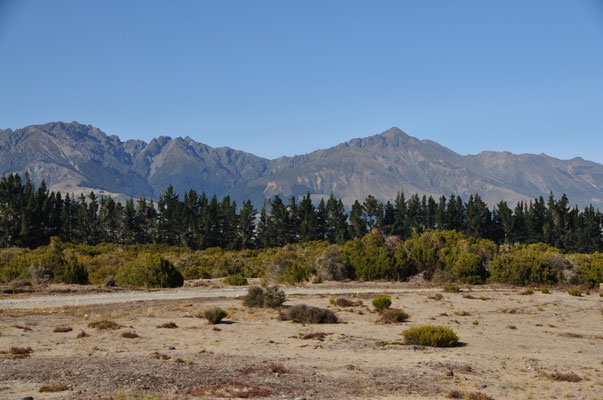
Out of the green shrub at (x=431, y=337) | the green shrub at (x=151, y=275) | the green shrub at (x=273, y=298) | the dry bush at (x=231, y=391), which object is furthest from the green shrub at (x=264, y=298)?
the dry bush at (x=231, y=391)

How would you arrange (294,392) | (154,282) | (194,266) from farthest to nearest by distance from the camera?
(194,266) → (154,282) → (294,392)

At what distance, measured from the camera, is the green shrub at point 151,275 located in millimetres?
37656

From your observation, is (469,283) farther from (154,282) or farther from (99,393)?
(99,393)

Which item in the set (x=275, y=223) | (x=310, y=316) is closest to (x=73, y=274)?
(x=310, y=316)

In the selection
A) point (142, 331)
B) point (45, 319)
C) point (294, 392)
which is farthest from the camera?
point (45, 319)

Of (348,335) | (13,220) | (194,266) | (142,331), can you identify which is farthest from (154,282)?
(13,220)

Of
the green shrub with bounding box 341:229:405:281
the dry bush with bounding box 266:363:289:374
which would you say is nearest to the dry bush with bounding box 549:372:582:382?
the dry bush with bounding box 266:363:289:374

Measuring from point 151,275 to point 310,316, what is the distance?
18.8 meters

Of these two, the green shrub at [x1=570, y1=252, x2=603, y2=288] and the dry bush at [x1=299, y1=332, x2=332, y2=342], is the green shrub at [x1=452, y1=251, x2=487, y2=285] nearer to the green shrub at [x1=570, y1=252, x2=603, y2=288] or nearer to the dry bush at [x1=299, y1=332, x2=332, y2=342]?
the green shrub at [x1=570, y1=252, x2=603, y2=288]

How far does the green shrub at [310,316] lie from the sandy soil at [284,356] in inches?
24.7

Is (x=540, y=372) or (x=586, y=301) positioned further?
(x=586, y=301)

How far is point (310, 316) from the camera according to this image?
22688mm

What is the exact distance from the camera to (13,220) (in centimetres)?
7950

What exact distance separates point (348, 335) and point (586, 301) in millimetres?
20686
